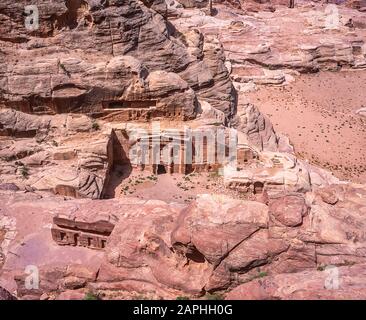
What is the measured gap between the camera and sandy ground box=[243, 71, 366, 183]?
2650 cm

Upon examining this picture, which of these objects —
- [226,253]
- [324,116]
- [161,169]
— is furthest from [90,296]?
[324,116]

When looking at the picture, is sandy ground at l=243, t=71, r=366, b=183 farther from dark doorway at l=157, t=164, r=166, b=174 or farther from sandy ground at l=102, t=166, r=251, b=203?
dark doorway at l=157, t=164, r=166, b=174

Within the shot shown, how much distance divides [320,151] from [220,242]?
1750 cm

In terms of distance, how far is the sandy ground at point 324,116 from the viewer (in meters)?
26.5

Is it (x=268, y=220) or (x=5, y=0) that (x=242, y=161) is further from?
(x=5, y=0)

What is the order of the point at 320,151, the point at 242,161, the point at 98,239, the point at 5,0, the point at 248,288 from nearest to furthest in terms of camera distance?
the point at 248,288
the point at 98,239
the point at 5,0
the point at 242,161
the point at 320,151

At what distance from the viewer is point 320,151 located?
27250 mm

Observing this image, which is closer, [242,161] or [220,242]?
[220,242]

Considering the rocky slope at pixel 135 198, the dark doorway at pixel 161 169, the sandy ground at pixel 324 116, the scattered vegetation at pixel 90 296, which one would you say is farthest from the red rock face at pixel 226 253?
the sandy ground at pixel 324 116

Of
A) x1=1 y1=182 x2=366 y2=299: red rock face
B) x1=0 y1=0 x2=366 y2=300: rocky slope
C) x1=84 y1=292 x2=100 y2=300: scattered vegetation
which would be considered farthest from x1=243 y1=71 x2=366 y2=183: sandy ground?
x1=84 y1=292 x2=100 y2=300: scattered vegetation

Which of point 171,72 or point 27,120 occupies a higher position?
point 171,72

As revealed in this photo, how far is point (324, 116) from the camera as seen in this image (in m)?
31.5
